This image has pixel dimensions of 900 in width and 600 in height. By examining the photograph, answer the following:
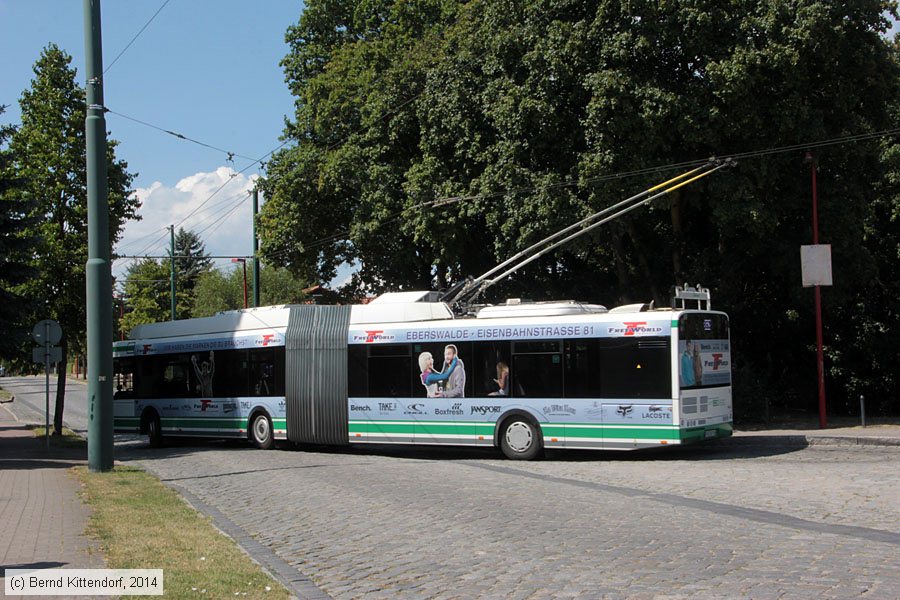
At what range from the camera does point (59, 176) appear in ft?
88.7

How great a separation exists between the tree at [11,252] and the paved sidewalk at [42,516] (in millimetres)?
3415

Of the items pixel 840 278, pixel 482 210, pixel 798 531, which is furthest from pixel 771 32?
pixel 798 531

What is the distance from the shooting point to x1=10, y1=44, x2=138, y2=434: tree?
26.8 metres

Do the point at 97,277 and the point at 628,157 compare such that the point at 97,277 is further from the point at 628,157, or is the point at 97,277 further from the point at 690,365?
the point at 628,157

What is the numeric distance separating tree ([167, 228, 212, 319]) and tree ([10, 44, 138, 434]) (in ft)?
164

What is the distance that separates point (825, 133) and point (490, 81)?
28.8 feet

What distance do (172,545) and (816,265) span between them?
56.7 feet

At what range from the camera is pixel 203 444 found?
25.0m

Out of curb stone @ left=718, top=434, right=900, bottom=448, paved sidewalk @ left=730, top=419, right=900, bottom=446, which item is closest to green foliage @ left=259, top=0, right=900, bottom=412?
paved sidewalk @ left=730, top=419, right=900, bottom=446

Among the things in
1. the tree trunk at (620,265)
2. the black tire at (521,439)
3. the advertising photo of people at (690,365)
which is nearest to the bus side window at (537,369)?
the black tire at (521,439)

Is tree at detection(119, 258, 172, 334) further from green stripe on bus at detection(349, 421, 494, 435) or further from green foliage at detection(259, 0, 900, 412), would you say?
green stripe on bus at detection(349, 421, 494, 435)

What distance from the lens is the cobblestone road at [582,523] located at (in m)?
6.91

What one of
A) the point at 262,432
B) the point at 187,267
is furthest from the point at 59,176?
the point at 187,267

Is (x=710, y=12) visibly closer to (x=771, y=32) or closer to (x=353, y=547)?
(x=771, y=32)
